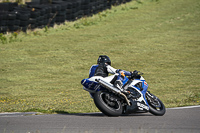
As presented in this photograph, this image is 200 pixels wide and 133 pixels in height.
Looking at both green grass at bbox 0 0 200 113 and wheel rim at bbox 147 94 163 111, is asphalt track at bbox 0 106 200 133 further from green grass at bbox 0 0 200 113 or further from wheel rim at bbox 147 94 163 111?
green grass at bbox 0 0 200 113

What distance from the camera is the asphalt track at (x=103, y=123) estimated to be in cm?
636

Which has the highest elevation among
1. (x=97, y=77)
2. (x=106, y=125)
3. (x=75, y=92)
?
(x=97, y=77)

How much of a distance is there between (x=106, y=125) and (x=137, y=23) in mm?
20413

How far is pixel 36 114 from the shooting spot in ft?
27.0

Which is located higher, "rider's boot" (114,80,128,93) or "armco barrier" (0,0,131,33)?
"armco barrier" (0,0,131,33)

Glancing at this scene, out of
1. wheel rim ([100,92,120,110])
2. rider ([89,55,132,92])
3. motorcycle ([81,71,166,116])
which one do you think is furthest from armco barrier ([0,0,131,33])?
wheel rim ([100,92,120,110])

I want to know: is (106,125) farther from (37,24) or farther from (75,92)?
(37,24)

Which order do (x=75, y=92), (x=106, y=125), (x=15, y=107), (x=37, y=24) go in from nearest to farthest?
(x=106, y=125)
(x=15, y=107)
(x=75, y=92)
(x=37, y=24)

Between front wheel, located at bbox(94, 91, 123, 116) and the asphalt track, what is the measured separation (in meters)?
0.15

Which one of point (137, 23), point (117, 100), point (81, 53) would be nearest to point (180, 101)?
point (117, 100)

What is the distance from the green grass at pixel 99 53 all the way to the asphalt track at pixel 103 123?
134 cm

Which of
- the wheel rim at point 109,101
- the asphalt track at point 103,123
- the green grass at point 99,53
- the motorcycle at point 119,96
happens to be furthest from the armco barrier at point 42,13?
the wheel rim at point 109,101

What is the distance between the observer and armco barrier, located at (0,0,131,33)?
67.3 feet

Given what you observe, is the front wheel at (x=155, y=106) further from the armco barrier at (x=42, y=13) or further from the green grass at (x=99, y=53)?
the armco barrier at (x=42, y=13)
